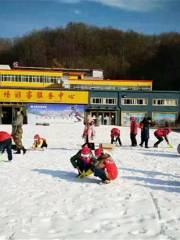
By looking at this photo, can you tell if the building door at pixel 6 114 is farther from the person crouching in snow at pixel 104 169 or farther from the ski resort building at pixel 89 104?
the person crouching in snow at pixel 104 169

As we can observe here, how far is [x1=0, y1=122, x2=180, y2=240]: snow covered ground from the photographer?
251 inches

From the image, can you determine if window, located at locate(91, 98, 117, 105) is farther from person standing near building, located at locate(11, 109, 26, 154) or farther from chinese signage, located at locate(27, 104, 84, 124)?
person standing near building, located at locate(11, 109, 26, 154)

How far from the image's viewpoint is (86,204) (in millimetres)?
8055

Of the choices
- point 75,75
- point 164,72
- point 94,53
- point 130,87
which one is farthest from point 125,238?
point 94,53

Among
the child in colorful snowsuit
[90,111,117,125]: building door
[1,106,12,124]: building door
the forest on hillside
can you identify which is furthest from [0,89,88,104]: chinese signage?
the forest on hillside

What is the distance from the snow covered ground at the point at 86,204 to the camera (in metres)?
6.39

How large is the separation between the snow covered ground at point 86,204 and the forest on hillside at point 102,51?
105 meters

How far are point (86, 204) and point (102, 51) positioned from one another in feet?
456

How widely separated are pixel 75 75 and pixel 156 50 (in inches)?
2409

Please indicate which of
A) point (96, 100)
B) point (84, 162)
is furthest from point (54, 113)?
point (84, 162)

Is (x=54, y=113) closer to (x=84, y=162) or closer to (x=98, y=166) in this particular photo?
(x=84, y=162)

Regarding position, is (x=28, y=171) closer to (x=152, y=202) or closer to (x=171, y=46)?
(x=152, y=202)

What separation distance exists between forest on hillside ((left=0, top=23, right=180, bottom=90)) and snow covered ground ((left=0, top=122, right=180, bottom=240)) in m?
105

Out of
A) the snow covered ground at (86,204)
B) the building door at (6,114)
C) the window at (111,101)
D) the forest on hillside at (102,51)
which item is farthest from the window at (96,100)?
the forest on hillside at (102,51)
